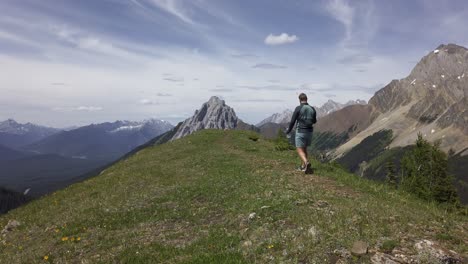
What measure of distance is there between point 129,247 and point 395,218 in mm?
10142

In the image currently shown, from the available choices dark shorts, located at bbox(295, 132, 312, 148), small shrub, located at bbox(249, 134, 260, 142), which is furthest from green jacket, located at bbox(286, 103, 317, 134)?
small shrub, located at bbox(249, 134, 260, 142)

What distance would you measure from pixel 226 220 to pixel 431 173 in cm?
4710

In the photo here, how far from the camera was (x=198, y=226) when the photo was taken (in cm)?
1667

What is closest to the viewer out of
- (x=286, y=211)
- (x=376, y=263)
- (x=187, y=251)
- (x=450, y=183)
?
(x=376, y=263)

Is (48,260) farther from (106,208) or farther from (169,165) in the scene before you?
(169,165)

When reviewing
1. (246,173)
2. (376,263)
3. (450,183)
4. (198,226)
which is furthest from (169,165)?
(450,183)

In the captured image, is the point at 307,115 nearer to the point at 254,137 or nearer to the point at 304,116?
the point at 304,116

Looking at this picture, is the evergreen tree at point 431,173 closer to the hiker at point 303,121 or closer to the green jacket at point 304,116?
the hiker at point 303,121

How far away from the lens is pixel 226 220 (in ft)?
55.5

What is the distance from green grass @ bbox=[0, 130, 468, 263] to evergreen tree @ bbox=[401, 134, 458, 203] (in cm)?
3234

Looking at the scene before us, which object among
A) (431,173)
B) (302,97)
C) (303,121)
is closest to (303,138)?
(303,121)

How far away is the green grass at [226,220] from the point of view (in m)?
12.7

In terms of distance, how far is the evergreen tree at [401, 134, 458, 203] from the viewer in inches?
2083

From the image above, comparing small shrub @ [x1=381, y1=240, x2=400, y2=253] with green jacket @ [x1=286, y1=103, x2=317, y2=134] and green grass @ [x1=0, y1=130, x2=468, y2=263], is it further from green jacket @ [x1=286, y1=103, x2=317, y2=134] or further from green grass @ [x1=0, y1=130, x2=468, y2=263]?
green jacket @ [x1=286, y1=103, x2=317, y2=134]
